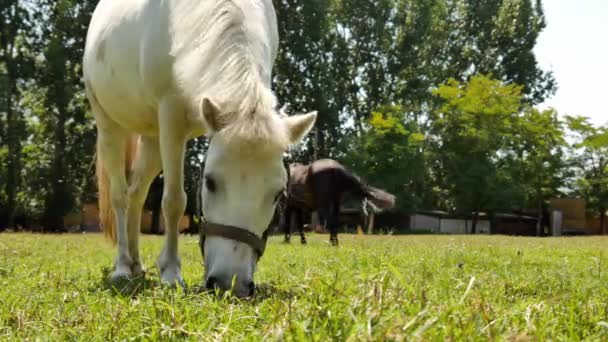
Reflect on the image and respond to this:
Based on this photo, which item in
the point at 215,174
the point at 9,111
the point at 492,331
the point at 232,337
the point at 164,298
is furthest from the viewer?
the point at 9,111

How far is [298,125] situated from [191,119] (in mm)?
812

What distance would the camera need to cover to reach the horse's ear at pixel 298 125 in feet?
11.9

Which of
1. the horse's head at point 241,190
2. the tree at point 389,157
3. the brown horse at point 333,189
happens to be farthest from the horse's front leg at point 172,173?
the tree at point 389,157

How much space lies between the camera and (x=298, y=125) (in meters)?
3.71

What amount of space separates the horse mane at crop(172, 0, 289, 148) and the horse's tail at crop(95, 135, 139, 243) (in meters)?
2.17

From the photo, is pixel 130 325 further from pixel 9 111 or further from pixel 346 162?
pixel 346 162

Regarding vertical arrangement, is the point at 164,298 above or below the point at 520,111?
below

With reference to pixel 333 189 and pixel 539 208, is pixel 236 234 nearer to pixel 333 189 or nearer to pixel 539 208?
pixel 333 189

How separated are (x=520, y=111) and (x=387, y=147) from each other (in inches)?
426

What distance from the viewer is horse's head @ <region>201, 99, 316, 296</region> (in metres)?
3.23

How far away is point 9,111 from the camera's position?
1104 inches

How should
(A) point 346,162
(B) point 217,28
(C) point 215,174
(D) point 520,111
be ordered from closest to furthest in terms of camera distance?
(C) point 215,174 < (B) point 217,28 < (A) point 346,162 < (D) point 520,111

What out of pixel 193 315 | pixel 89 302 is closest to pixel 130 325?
pixel 193 315

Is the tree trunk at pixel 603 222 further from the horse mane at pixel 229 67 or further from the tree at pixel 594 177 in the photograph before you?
the horse mane at pixel 229 67
